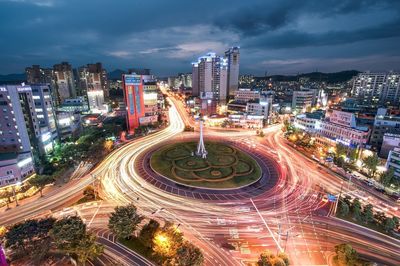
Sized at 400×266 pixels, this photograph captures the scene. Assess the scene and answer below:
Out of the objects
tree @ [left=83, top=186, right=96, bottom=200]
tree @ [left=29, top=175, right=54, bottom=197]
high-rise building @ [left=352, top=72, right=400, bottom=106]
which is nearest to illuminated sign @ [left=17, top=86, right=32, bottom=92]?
tree @ [left=29, top=175, right=54, bottom=197]

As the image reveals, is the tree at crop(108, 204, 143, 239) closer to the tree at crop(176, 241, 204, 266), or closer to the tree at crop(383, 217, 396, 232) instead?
the tree at crop(176, 241, 204, 266)

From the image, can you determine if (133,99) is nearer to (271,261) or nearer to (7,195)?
(7,195)

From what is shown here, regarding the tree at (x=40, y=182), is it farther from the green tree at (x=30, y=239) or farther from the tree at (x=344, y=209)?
the tree at (x=344, y=209)

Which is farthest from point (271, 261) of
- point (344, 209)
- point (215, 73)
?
point (215, 73)

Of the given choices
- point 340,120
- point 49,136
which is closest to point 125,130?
point 49,136

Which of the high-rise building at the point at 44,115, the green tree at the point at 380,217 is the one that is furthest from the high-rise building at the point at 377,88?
the high-rise building at the point at 44,115
